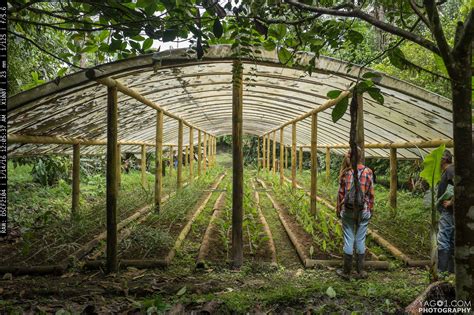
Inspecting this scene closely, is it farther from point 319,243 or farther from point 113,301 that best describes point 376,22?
point 319,243

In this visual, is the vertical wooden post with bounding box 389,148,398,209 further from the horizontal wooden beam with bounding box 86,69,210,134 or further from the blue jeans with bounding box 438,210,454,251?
the horizontal wooden beam with bounding box 86,69,210,134

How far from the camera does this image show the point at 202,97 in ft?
27.9

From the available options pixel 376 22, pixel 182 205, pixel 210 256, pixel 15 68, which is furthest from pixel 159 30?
pixel 182 205

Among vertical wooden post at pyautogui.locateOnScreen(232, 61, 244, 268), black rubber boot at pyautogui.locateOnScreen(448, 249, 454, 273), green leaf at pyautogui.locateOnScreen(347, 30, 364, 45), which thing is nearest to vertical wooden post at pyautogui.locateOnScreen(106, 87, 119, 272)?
vertical wooden post at pyautogui.locateOnScreen(232, 61, 244, 268)

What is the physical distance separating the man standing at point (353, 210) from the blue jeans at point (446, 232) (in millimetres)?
933

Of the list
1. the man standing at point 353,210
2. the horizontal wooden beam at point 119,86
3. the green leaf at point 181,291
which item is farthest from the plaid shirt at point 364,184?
the horizontal wooden beam at point 119,86

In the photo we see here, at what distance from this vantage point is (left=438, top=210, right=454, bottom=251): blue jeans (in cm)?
466

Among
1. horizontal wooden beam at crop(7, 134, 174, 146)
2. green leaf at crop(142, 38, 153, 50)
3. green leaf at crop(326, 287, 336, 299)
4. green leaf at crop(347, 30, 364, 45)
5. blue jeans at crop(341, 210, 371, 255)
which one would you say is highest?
green leaf at crop(142, 38, 153, 50)

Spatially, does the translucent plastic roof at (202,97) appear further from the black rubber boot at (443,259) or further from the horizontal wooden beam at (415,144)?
the black rubber boot at (443,259)

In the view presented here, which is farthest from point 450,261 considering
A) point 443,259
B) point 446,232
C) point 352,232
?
point 352,232

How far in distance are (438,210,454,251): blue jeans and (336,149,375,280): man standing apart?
933mm

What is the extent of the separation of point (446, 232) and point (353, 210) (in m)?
1.25

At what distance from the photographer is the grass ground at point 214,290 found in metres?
3.21

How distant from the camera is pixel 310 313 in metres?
3.05
